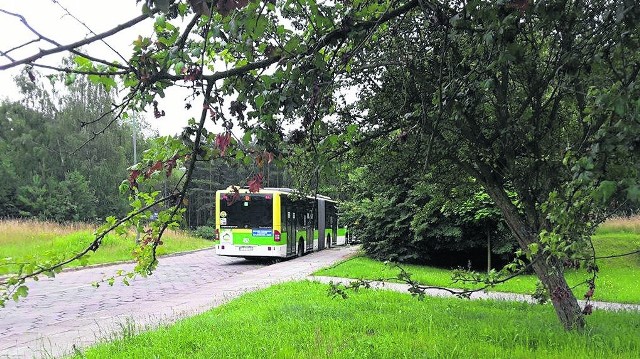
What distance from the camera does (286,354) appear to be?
189 inches

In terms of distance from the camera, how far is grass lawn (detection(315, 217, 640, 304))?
10.8m

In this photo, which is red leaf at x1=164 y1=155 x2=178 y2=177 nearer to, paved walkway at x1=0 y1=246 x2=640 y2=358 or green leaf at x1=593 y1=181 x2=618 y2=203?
paved walkway at x1=0 y1=246 x2=640 y2=358

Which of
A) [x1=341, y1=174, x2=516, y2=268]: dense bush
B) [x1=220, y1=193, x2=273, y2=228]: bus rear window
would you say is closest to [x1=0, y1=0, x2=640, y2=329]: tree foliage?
[x1=341, y1=174, x2=516, y2=268]: dense bush

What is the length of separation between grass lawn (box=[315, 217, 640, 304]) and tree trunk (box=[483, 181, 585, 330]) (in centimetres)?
64

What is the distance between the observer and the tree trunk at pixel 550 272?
5668mm

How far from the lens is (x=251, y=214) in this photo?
19.7 meters

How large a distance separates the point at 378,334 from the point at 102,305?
690 centimetres

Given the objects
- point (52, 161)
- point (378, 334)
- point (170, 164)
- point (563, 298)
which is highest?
point (52, 161)

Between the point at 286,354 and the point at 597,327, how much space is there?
4.09 m

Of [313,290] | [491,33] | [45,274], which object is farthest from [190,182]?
[313,290]

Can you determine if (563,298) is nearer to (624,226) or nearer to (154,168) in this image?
(154,168)

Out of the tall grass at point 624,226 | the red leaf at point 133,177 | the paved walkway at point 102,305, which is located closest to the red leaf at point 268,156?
the red leaf at point 133,177

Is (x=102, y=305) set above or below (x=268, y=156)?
below

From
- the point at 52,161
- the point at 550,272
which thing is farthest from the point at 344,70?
the point at 52,161
